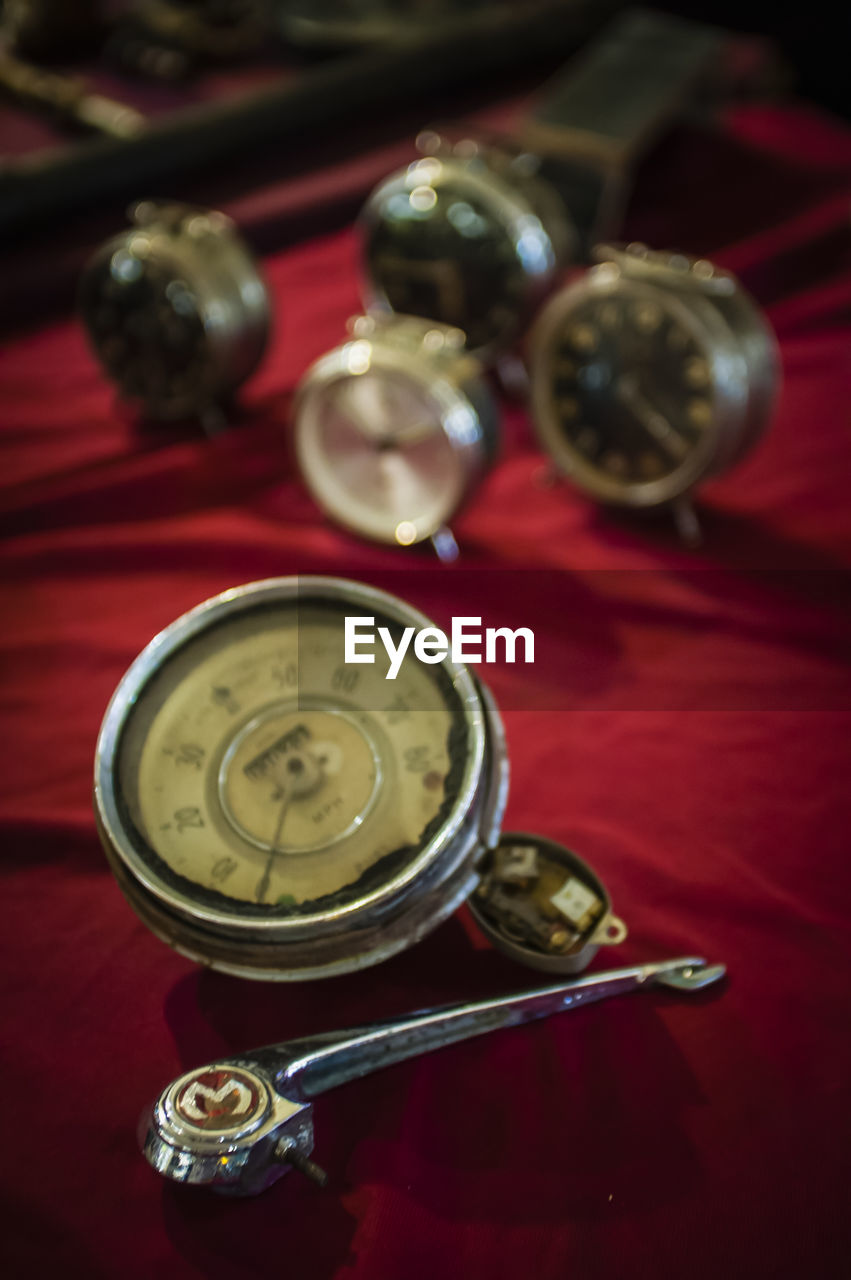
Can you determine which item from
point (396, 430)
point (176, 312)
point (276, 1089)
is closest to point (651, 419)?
point (396, 430)

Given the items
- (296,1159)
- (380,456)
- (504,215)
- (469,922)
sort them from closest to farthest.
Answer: (296,1159) < (469,922) < (380,456) < (504,215)

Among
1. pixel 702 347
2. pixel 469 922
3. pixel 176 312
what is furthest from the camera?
pixel 176 312

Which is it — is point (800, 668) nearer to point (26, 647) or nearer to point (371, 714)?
point (371, 714)

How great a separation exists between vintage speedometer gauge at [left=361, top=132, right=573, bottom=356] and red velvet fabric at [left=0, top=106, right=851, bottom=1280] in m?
0.27

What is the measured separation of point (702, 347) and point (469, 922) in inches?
42.1

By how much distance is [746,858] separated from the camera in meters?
1.48

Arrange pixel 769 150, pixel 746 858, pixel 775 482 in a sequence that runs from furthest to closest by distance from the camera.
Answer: pixel 769 150 < pixel 775 482 < pixel 746 858

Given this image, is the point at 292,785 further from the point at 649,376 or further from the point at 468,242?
the point at 468,242

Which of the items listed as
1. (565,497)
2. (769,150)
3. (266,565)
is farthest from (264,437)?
(769,150)

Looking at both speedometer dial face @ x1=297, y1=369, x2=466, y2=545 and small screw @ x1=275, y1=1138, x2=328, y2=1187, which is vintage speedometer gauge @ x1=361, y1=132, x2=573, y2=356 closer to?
speedometer dial face @ x1=297, y1=369, x2=466, y2=545

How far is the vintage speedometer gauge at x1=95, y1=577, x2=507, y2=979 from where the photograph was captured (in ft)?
3.62

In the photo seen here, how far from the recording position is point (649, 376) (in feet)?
6.54

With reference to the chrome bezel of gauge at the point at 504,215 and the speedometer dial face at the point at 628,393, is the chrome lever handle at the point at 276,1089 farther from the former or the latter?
the chrome bezel of gauge at the point at 504,215

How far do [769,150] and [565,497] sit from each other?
173 centimetres
